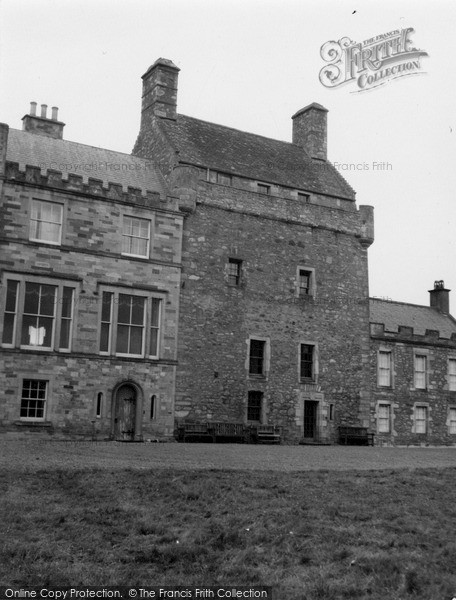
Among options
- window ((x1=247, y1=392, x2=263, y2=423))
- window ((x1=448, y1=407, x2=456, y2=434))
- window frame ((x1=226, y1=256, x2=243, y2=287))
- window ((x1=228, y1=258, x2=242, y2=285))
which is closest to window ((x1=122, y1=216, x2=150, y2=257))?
window frame ((x1=226, y1=256, x2=243, y2=287))

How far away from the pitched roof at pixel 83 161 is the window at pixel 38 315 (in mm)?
4849

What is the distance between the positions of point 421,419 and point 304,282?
1105cm

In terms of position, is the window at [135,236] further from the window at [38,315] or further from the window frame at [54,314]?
the window at [38,315]

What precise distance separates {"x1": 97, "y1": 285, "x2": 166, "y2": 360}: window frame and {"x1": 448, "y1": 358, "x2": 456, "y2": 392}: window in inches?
751

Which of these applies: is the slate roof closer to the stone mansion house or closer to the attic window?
the stone mansion house

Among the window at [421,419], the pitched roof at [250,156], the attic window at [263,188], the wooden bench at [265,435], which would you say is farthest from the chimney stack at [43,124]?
the window at [421,419]

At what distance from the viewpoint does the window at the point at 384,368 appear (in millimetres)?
39094

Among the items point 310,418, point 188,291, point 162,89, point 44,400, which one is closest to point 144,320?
point 188,291

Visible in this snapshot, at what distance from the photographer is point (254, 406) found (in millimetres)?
32250

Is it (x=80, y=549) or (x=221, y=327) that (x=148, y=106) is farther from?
(x=80, y=549)

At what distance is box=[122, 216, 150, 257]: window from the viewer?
30.0 m

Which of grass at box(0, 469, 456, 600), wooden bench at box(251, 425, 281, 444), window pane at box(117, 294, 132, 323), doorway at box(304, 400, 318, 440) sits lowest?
grass at box(0, 469, 456, 600)

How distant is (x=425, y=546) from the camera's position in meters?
9.88

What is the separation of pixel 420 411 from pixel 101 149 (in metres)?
21.2
